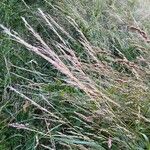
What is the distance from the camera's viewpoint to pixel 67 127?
2.71m

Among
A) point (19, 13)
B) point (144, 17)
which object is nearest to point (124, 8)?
point (144, 17)

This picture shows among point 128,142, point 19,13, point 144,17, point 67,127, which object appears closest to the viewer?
point 128,142

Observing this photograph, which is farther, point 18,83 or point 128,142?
point 18,83

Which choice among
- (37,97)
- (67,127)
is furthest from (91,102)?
(37,97)

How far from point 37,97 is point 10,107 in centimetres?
19

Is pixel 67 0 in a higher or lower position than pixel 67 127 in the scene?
higher

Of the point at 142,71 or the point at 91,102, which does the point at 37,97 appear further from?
the point at 142,71

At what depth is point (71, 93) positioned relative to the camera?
9.45ft

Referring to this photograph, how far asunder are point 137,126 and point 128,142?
0.48ft

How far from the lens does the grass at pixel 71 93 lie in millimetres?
2422

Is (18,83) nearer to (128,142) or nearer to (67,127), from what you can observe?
(67,127)

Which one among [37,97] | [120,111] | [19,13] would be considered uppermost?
[19,13]

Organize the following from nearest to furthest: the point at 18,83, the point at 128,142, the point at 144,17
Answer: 1. the point at 128,142
2. the point at 18,83
3. the point at 144,17

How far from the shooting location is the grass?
7.95 feet
